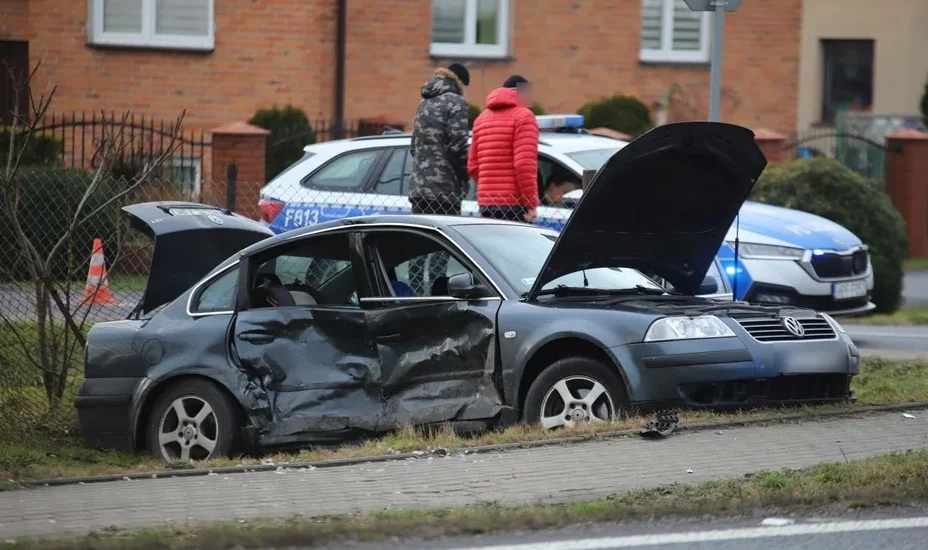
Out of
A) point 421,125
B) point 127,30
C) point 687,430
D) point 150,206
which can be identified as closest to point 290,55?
point 127,30

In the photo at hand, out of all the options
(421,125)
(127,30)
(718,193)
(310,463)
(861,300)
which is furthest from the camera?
(127,30)

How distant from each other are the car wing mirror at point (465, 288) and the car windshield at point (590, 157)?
447 centimetres

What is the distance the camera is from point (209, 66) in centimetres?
2203

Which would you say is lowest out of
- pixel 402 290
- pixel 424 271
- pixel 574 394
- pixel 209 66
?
pixel 574 394

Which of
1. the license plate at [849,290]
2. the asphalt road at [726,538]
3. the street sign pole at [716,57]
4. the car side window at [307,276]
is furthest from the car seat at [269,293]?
the license plate at [849,290]

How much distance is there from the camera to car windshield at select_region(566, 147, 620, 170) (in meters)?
12.9

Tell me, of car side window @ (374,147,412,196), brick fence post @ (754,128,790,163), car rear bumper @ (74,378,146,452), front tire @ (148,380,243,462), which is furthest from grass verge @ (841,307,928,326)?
car rear bumper @ (74,378,146,452)

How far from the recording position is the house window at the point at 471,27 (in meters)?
23.7

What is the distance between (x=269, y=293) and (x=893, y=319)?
9.20 m

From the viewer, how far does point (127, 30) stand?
71.7 feet

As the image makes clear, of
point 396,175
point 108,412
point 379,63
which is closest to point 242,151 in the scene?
point 379,63

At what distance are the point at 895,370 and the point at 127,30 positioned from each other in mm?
13876

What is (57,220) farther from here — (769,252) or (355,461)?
(355,461)

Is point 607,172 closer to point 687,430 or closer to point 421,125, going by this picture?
point 687,430
